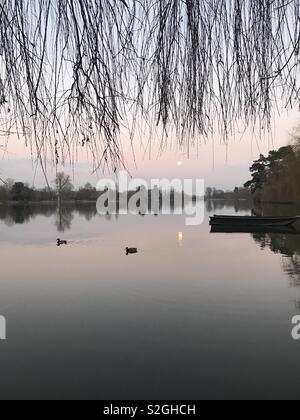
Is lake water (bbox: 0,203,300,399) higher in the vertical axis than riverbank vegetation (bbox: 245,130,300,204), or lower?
lower

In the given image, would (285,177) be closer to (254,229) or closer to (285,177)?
(285,177)

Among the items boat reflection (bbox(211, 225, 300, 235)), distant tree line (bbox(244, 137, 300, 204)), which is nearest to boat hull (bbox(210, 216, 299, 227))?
boat reflection (bbox(211, 225, 300, 235))

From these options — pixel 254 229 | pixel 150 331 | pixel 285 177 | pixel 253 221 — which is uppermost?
pixel 285 177

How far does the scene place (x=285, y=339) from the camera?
8406 millimetres

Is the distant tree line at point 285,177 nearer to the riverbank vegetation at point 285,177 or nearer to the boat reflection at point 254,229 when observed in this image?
the riverbank vegetation at point 285,177

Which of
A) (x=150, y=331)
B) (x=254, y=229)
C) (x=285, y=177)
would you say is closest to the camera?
(x=150, y=331)

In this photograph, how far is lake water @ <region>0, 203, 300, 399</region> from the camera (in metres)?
6.53

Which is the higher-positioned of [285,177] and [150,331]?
[285,177]

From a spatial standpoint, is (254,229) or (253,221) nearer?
(253,221)

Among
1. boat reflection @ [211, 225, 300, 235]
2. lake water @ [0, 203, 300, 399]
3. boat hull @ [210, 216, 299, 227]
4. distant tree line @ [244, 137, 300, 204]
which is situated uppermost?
distant tree line @ [244, 137, 300, 204]

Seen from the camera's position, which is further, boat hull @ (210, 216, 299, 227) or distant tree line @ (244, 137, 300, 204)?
distant tree line @ (244, 137, 300, 204)

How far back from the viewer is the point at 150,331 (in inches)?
361

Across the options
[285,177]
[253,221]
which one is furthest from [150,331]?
[285,177]

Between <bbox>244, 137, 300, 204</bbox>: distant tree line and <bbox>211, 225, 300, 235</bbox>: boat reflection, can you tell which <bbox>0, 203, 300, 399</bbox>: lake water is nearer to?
<bbox>211, 225, 300, 235</bbox>: boat reflection
